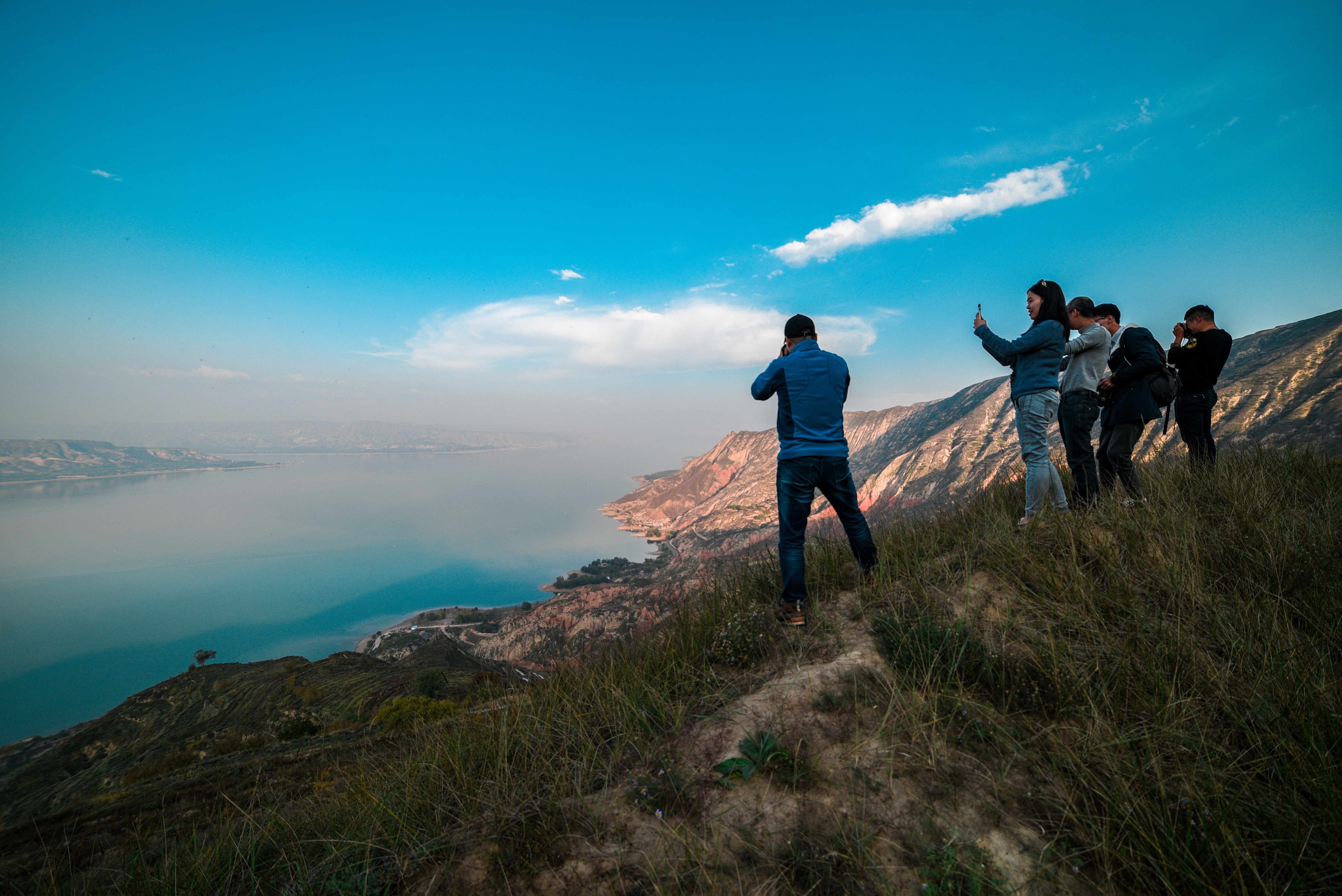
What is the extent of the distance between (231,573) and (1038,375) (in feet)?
480

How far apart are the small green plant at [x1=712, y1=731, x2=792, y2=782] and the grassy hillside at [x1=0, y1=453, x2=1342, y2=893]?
2 cm

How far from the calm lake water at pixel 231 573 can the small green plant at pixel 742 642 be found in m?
78.5

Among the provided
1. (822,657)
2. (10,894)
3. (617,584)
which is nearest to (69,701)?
(617,584)

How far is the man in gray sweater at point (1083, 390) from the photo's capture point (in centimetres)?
470

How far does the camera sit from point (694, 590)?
4.93m

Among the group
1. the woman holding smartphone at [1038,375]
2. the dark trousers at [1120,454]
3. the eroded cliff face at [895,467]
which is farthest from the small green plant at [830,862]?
the dark trousers at [1120,454]

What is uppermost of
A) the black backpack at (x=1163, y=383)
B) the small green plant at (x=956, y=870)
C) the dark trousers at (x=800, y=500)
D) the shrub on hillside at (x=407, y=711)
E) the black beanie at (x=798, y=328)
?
the black beanie at (x=798, y=328)

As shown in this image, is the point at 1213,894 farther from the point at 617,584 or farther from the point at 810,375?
the point at 617,584

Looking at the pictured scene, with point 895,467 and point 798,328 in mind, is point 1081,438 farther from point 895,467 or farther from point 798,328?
point 895,467

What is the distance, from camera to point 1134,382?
4871mm

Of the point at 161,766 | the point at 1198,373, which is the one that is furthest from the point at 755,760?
the point at 161,766

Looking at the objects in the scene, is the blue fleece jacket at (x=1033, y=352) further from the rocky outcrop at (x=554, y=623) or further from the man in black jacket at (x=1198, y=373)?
the rocky outcrop at (x=554, y=623)

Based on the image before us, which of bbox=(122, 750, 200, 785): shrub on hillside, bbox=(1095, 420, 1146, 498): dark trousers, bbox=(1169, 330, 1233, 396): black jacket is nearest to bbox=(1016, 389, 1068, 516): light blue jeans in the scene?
bbox=(1095, 420, 1146, 498): dark trousers

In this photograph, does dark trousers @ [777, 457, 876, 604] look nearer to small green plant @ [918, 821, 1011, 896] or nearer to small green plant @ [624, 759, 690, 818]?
small green plant @ [624, 759, 690, 818]
